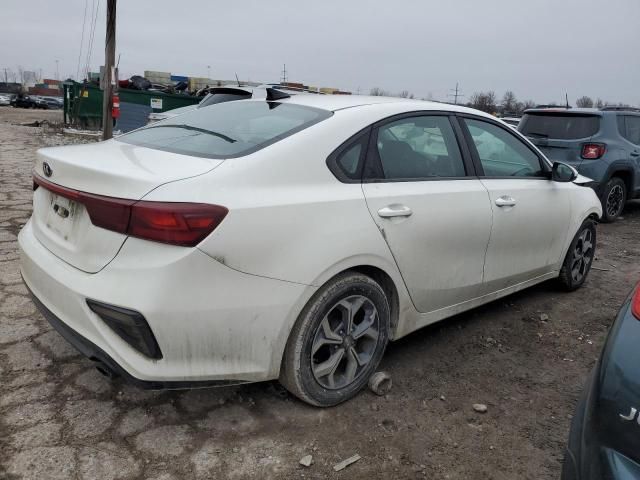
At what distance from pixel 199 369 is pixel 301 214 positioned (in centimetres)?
78

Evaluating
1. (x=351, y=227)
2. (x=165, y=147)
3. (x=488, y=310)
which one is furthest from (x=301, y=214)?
(x=488, y=310)

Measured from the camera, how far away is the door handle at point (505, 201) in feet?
11.0

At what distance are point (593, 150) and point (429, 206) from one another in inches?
228

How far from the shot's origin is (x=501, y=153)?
373 cm

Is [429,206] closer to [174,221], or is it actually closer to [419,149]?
[419,149]

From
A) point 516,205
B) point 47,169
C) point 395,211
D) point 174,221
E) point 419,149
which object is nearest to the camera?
point 174,221

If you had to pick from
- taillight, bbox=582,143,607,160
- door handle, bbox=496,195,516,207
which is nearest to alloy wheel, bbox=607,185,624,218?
taillight, bbox=582,143,607,160

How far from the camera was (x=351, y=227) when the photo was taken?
247 cm

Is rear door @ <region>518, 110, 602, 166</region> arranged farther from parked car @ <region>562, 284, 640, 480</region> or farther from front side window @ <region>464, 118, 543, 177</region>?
parked car @ <region>562, 284, 640, 480</region>

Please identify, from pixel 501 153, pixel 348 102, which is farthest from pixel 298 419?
pixel 501 153

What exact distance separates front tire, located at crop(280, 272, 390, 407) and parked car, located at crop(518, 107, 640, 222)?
5.92 m

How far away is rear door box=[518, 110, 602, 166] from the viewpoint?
7566mm

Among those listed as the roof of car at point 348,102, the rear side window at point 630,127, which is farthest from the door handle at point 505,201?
the rear side window at point 630,127

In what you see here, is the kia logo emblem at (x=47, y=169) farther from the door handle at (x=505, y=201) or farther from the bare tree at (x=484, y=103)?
the bare tree at (x=484, y=103)
